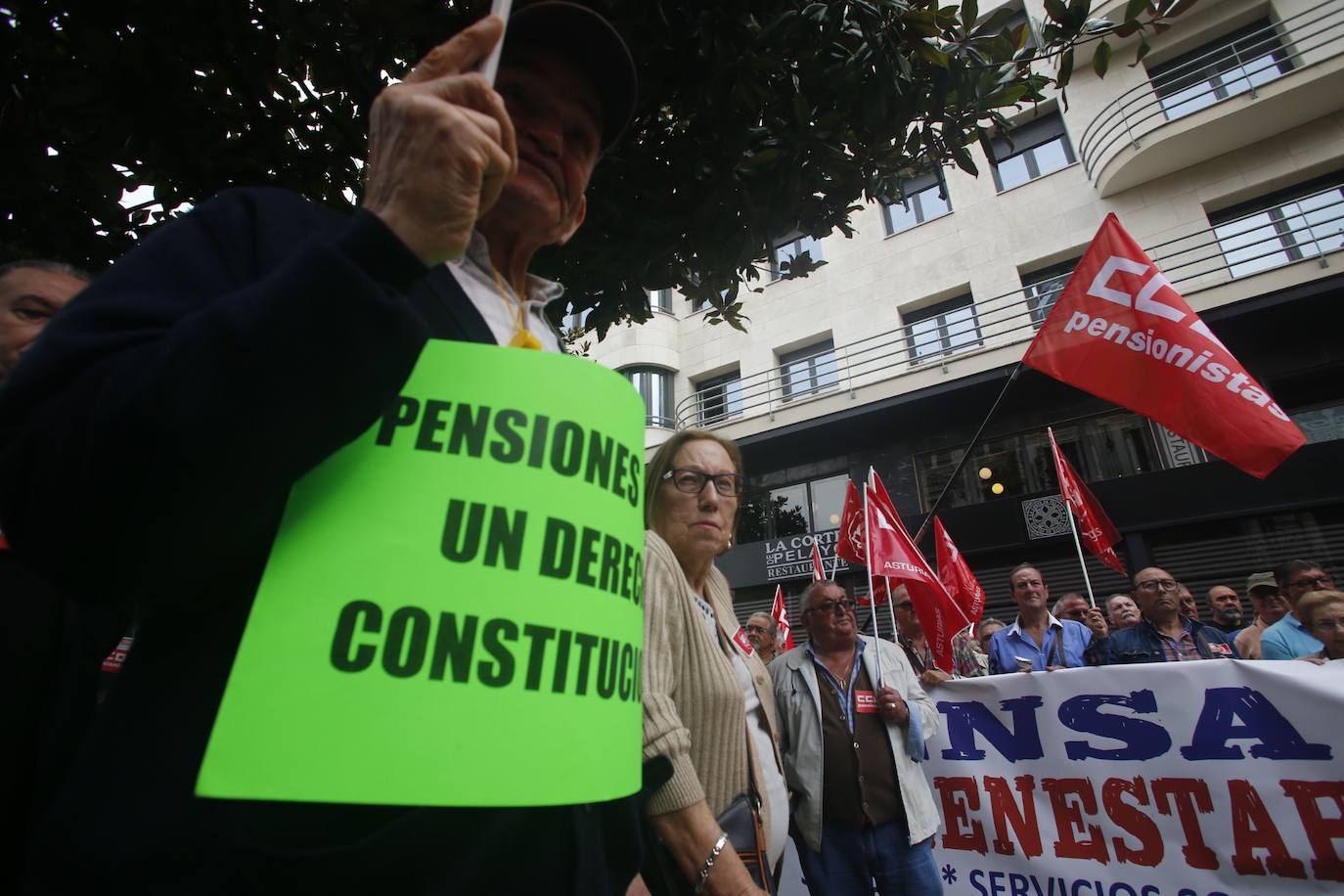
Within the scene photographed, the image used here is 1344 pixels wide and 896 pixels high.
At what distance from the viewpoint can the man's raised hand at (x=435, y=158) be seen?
640 millimetres

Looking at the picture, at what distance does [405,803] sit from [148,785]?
243 mm

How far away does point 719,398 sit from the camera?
17.6m

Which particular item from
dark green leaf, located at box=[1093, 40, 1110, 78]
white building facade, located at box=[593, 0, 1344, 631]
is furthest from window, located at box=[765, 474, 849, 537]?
dark green leaf, located at box=[1093, 40, 1110, 78]

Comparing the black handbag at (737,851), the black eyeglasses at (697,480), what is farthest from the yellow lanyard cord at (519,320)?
the black eyeglasses at (697,480)

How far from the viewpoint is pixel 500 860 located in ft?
2.29

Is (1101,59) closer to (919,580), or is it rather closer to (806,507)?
(919,580)

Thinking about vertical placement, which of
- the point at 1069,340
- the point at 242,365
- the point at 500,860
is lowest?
the point at 500,860

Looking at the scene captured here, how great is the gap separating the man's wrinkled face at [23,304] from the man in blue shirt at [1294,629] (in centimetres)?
713

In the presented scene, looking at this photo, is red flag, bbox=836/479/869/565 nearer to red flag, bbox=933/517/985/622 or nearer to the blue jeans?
red flag, bbox=933/517/985/622

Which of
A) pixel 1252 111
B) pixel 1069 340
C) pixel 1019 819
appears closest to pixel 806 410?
pixel 1252 111

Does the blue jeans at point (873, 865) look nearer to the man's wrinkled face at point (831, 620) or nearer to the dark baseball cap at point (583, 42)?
the man's wrinkled face at point (831, 620)

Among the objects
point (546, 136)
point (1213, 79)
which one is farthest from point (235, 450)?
point (1213, 79)

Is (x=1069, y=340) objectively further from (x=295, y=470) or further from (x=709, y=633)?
(x=295, y=470)

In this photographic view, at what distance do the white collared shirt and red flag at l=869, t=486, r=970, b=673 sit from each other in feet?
18.3
